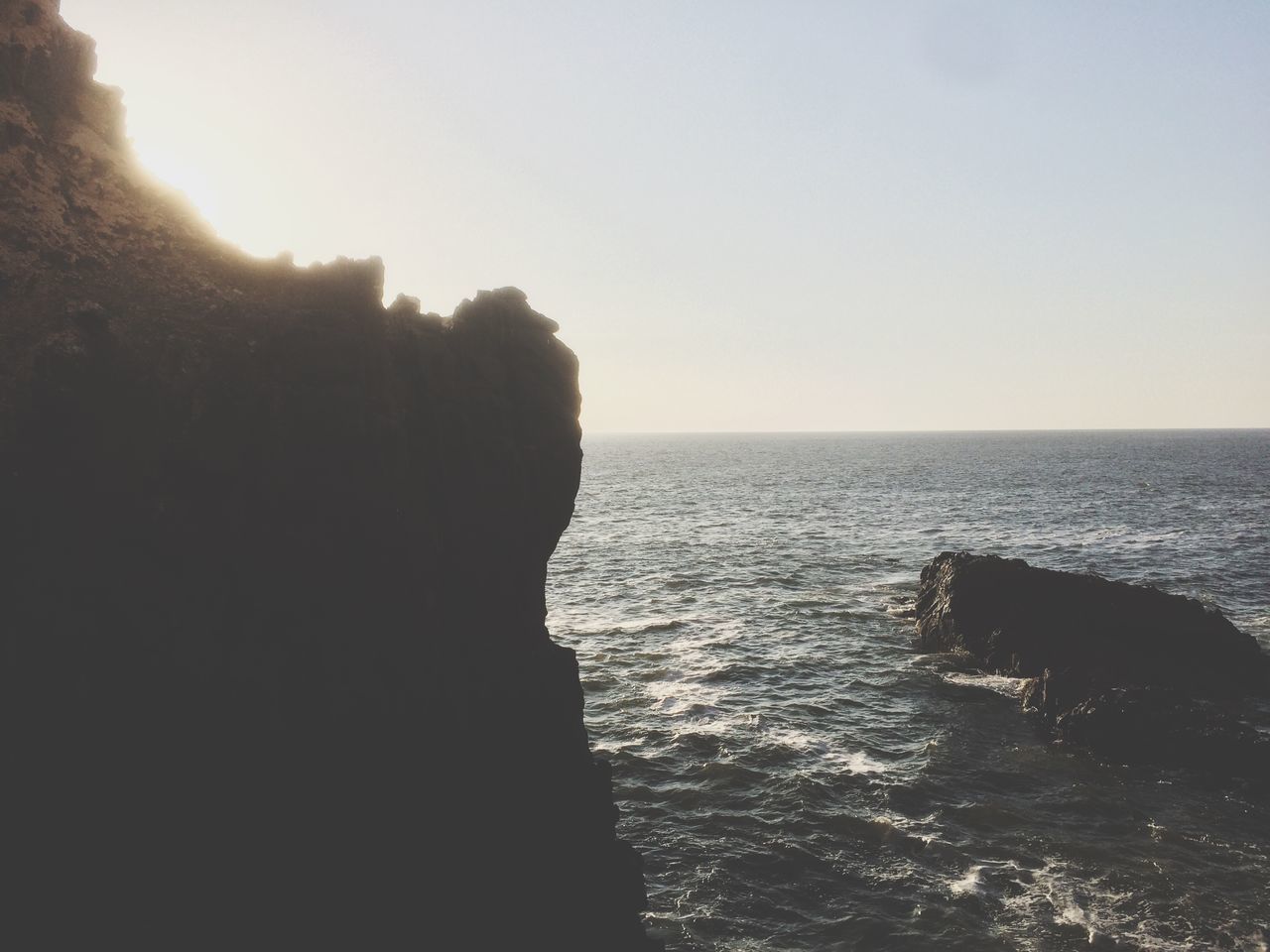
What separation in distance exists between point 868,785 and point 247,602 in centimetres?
1847

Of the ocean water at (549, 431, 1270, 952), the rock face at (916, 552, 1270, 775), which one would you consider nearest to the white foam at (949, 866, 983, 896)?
the ocean water at (549, 431, 1270, 952)

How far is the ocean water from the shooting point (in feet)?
53.2

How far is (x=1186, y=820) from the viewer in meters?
19.5

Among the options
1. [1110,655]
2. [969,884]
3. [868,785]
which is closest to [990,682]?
[1110,655]

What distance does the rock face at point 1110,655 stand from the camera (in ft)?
75.8

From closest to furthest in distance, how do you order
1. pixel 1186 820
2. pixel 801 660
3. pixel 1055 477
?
1. pixel 1186 820
2. pixel 801 660
3. pixel 1055 477

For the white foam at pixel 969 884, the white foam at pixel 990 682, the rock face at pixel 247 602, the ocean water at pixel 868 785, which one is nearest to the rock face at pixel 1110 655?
the white foam at pixel 990 682

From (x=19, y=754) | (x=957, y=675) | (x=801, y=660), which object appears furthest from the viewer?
(x=801, y=660)

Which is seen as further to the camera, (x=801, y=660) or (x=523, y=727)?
(x=801, y=660)

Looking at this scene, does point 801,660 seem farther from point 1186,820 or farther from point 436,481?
point 436,481

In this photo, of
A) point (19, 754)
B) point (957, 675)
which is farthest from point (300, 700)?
point (957, 675)

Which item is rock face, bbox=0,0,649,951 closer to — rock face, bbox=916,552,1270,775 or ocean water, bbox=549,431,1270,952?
ocean water, bbox=549,431,1270,952

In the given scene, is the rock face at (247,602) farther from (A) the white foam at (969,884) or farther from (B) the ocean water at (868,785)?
(A) the white foam at (969,884)

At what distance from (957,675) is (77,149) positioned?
1320 inches
